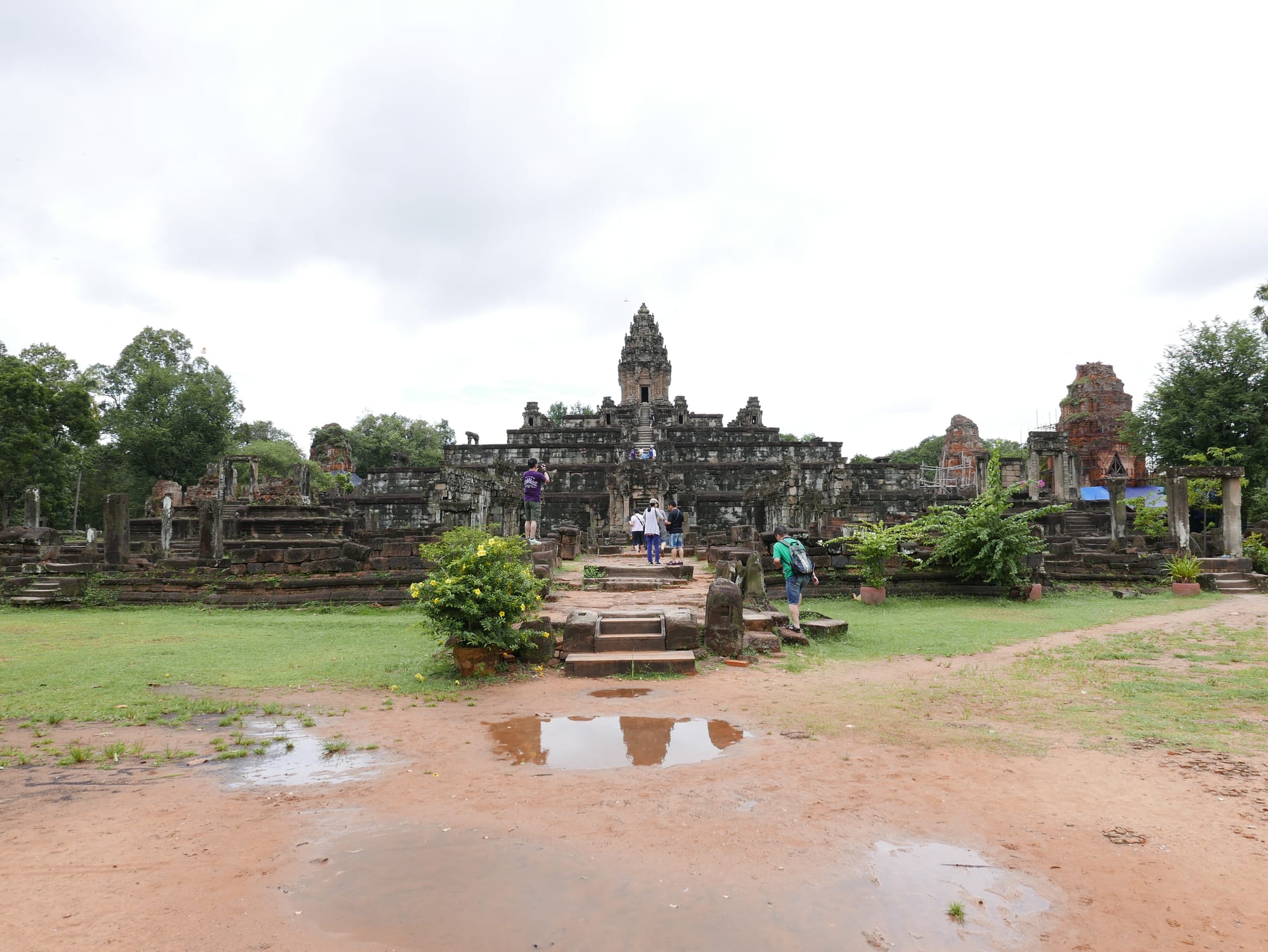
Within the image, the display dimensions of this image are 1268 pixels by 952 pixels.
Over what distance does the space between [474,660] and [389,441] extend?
52.6 m

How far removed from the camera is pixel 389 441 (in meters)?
56.3

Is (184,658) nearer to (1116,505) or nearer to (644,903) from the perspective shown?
(644,903)

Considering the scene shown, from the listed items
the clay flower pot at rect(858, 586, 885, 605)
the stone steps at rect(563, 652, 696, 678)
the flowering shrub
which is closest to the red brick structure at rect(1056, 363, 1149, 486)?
the clay flower pot at rect(858, 586, 885, 605)

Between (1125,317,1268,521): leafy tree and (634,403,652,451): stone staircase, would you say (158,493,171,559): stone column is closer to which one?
(634,403,652,451): stone staircase

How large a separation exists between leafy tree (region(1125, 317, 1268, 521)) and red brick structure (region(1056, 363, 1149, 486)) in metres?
7.98

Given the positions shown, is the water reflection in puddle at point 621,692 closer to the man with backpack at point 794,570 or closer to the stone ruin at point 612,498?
the man with backpack at point 794,570

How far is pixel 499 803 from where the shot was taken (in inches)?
162

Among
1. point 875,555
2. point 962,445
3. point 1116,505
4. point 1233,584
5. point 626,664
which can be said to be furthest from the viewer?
point 962,445

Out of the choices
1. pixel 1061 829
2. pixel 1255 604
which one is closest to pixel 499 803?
pixel 1061 829

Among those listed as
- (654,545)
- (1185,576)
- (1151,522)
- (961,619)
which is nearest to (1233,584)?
(1185,576)

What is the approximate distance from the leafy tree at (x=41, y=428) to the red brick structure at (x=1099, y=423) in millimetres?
49490

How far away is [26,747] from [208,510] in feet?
35.2

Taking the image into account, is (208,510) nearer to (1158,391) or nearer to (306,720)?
(306,720)

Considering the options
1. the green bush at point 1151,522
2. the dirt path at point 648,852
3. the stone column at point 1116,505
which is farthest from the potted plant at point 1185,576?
the dirt path at point 648,852
